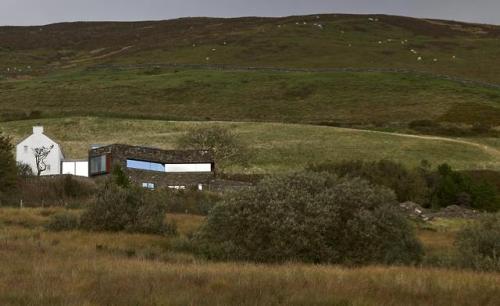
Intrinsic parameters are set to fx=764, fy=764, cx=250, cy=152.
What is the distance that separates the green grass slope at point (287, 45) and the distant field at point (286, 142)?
48.9m

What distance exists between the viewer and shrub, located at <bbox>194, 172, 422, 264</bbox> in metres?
17.7

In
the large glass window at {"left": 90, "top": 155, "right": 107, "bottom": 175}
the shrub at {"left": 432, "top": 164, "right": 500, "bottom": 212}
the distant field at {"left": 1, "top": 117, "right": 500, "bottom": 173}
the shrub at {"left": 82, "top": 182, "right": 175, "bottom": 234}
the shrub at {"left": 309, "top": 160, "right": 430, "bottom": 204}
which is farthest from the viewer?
the distant field at {"left": 1, "top": 117, "right": 500, "bottom": 173}

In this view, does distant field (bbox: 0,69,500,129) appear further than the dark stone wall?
Yes

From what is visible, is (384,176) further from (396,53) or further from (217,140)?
(396,53)

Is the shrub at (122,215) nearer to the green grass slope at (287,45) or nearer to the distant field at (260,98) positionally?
the distant field at (260,98)

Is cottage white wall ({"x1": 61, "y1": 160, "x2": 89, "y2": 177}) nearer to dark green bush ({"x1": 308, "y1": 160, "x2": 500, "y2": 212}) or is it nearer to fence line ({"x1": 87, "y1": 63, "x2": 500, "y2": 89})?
dark green bush ({"x1": 308, "y1": 160, "x2": 500, "y2": 212})

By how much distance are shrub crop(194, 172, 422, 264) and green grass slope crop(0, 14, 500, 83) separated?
4425 inches

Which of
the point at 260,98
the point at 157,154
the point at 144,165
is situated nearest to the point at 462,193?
the point at 157,154

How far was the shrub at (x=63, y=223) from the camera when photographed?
24.9 metres

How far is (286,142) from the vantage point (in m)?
81.7

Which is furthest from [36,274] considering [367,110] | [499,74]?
[499,74]

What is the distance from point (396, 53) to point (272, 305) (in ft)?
462

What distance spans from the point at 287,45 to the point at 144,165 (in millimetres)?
88989

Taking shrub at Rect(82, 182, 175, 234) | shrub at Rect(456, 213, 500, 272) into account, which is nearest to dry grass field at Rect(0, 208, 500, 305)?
shrub at Rect(456, 213, 500, 272)
